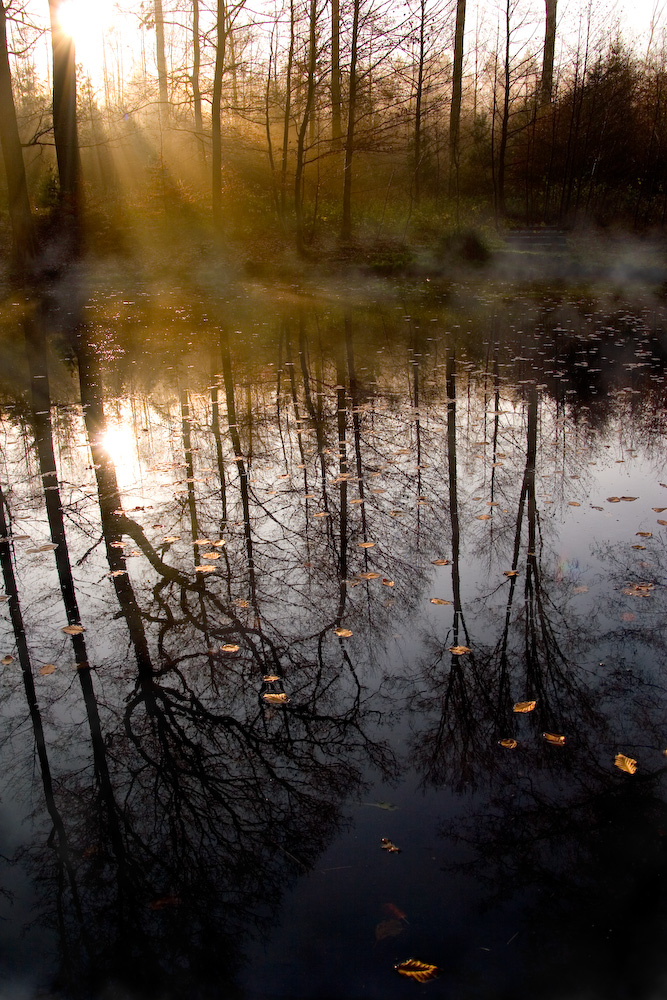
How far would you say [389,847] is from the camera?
2.61 meters

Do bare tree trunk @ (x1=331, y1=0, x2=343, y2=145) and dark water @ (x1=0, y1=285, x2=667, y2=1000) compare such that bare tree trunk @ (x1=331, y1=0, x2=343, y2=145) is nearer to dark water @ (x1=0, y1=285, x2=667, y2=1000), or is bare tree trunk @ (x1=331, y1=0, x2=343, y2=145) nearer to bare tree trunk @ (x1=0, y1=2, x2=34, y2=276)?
bare tree trunk @ (x1=0, y1=2, x2=34, y2=276)

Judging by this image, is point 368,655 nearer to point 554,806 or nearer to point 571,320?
point 554,806

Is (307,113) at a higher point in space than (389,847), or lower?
higher

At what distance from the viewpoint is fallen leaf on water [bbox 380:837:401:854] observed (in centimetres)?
259

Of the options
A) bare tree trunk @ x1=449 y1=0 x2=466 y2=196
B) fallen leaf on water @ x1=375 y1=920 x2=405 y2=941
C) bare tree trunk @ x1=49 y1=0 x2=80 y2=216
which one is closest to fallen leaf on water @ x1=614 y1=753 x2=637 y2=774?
fallen leaf on water @ x1=375 y1=920 x2=405 y2=941

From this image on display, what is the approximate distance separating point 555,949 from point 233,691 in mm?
1856

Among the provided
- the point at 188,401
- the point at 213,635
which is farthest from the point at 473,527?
the point at 188,401

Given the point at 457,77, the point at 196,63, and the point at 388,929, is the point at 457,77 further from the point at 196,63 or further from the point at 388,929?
the point at 388,929

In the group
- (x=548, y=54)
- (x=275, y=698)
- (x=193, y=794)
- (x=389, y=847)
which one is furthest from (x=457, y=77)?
(x=389, y=847)

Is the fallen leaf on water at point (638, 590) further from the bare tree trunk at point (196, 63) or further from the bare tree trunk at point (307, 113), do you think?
the bare tree trunk at point (196, 63)

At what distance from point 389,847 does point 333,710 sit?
86cm

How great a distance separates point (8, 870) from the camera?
103 inches

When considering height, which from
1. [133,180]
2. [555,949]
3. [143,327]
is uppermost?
[133,180]

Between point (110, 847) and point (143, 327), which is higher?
point (143, 327)
